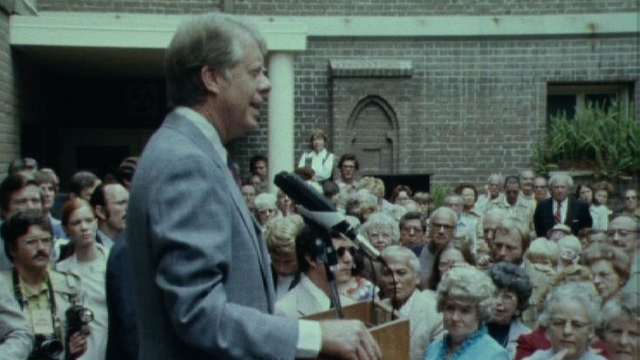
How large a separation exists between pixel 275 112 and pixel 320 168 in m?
1.05

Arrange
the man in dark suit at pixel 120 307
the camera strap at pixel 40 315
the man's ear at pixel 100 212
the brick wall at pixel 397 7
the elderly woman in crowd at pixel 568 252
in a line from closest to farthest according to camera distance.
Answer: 1. the man in dark suit at pixel 120 307
2. the camera strap at pixel 40 315
3. the man's ear at pixel 100 212
4. the elderly woman in crowd at pixel 568 252
5. the brick wall at pixel 397 7

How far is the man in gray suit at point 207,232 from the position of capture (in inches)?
95.3

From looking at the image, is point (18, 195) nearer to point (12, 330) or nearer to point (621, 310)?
point (12, 330)

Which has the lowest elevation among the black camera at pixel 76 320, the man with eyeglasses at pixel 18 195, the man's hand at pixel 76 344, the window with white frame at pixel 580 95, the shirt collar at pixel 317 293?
the man's hand at pixel 76 344

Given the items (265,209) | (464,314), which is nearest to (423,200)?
(265,209)

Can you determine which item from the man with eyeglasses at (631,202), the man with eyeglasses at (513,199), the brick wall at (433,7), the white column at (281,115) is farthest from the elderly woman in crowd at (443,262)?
the brick wall at (433,7)

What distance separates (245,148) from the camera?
15.8 m

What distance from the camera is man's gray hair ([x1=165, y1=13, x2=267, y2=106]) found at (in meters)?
2.60

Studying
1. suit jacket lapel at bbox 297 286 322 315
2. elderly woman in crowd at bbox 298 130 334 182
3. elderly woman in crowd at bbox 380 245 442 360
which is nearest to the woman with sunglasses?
elderly woman in crowd at bbox 380 245 442 360

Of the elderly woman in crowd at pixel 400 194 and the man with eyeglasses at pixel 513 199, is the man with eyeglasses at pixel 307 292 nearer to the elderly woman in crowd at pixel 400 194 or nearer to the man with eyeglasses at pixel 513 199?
the elderly woman in crowd at pixel 400 194

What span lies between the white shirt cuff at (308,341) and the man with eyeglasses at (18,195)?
4411 millimetres

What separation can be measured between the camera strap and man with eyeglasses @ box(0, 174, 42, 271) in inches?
46.7

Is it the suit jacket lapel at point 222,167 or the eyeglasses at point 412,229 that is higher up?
the suit jacket lapel at point 222,167

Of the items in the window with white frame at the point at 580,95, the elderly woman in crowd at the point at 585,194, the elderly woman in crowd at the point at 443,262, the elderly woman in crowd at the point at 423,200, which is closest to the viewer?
the elderly woman in crowd at the point at 443,262
